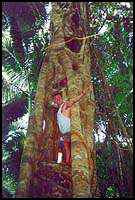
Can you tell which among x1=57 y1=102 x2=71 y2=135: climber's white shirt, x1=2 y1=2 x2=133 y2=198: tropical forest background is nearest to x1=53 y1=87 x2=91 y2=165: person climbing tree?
x1=57 y1=102 x2=71 y2=135: climber's white shirt

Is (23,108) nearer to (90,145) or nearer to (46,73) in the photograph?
(46,73)

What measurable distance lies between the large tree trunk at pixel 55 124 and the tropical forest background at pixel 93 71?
40cm

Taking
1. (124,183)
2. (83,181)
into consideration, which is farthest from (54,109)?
(83,181)

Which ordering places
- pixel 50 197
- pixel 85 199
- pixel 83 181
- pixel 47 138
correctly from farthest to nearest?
pixel 47 138, pixel 50 197, pixel 83 181, pixel 85 199

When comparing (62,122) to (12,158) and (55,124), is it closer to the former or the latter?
(55,124)

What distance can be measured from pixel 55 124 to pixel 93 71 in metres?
1.63

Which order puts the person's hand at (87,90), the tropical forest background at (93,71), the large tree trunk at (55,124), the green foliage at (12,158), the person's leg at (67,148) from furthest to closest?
1. the green foliage at (12,158)
2. the tropical forest background at (93,71)
3. the person's hand at (87,90)
4. the person's leg at (67,148)
5. the large tree trunk at (55,124)

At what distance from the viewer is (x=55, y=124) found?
4.43 m

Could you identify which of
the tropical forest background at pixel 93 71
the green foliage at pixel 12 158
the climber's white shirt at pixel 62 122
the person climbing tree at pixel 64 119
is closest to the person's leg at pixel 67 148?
the person climbing tree at pixel 64 119

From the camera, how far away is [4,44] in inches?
286

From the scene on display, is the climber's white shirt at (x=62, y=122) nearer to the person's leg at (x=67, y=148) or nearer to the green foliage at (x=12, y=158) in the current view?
the person's leg at (x=67, y=148)

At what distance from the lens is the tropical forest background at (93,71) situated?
536 cm

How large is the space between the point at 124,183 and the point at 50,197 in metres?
1.25

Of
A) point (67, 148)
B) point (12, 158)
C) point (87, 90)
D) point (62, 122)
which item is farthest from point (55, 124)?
point (12, 158)
